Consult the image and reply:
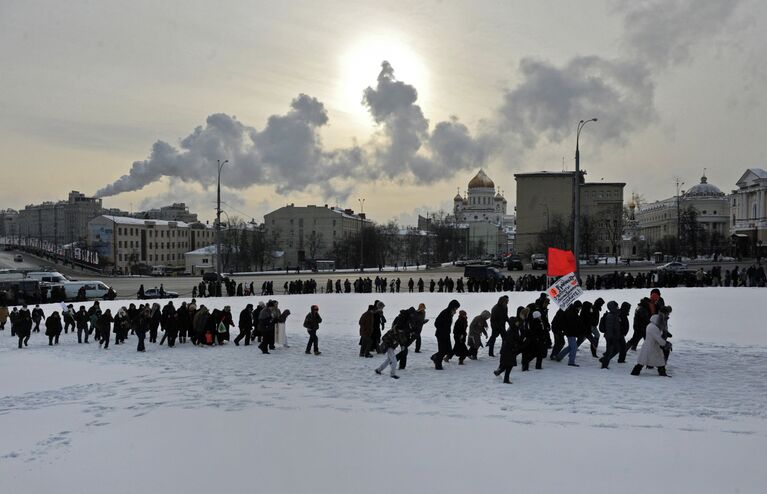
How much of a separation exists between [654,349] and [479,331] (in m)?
4.08

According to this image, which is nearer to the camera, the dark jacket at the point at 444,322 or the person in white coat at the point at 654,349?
the person in white coat at the point at 654,349

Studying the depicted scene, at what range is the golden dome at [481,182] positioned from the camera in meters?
164

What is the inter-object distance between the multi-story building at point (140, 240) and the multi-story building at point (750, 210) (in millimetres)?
88835

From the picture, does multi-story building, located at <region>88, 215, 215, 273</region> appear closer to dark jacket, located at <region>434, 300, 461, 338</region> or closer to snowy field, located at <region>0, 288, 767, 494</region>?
snowy field, located at <region>0, 288, 767, 494</region>

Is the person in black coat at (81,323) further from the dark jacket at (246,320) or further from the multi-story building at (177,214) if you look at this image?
the multi-story building at (177,214)

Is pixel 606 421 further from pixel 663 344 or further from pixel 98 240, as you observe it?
pixel 98 240

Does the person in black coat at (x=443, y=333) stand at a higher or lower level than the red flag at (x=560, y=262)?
lower

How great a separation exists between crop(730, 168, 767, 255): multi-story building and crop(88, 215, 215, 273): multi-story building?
88835 millimetres

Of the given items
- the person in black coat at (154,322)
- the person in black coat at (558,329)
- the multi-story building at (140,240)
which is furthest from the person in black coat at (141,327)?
the multi-story building at (140,240)

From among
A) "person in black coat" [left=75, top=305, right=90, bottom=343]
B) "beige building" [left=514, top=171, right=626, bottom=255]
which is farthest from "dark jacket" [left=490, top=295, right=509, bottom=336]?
"beige building" [left=514, top=171, right=626, bottom=255]

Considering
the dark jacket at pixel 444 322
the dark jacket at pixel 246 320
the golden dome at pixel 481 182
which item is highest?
the golden dome at pixel 481 182

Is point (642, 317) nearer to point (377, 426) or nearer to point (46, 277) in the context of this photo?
point (377, 426)

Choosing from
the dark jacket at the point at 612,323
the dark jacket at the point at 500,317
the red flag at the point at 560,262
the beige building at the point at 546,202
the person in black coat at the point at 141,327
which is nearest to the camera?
the dark jacket at the point at 612,323

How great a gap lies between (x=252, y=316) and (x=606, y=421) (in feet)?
41.5
